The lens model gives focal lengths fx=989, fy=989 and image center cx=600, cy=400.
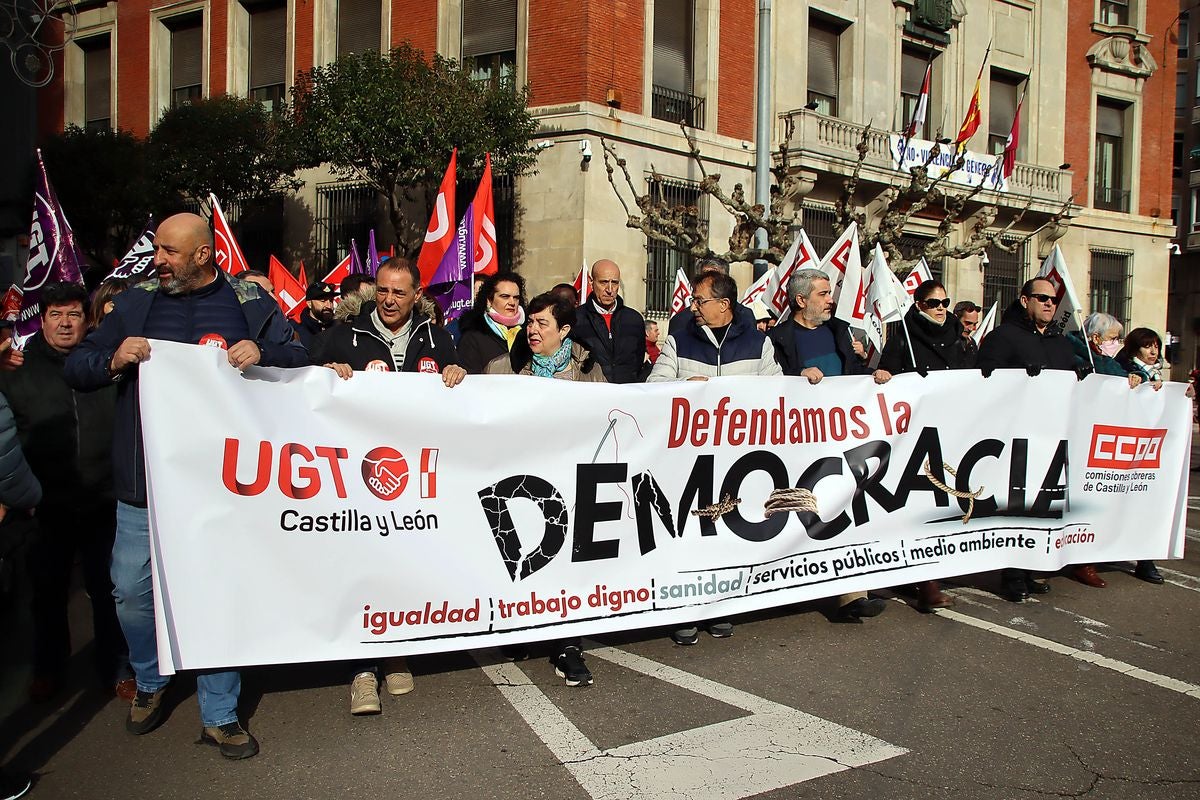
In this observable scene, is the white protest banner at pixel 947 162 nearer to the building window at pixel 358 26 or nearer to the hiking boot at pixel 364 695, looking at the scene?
the building window at pixel 358 26

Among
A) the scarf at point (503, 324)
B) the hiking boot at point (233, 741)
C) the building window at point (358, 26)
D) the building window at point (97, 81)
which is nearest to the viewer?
the hiking boot at point (233, 741)

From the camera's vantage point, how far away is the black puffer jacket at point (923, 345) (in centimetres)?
622

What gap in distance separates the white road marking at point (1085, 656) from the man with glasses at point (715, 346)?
142 centimetres

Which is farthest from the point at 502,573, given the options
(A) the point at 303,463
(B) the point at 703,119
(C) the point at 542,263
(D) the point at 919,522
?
(B) the point at 703,119

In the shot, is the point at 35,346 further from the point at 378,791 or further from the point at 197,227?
the point at 378,791

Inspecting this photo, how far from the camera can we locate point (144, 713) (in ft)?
12.7

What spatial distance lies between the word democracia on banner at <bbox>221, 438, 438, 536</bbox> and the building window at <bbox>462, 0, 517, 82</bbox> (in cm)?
1564

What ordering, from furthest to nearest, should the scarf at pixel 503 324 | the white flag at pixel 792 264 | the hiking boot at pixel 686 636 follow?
the white flag at pixel 792 264 < the scarf at pixel 503 324 < the hiking boot at pixel 686 636

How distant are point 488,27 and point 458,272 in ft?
37.7

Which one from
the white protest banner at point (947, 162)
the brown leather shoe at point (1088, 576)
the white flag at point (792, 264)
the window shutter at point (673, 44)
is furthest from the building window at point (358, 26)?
the brown leather shoe at point (1088, 576)

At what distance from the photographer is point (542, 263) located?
17953 mm

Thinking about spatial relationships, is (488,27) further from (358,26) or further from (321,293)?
(321,293)

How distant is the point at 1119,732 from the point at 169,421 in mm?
3875

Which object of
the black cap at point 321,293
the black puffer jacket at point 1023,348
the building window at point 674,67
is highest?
the building window at point 674,67
